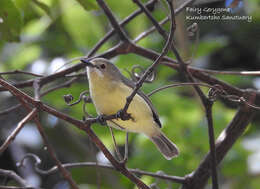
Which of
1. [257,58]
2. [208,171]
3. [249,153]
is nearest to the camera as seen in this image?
[208,171]

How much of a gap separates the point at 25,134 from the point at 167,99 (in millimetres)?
2114

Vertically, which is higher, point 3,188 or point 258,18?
point 3,188

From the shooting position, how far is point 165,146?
347cm

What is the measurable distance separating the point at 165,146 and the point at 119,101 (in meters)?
0.65

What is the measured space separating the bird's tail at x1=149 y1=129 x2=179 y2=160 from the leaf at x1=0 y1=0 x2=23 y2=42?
4.51 ft

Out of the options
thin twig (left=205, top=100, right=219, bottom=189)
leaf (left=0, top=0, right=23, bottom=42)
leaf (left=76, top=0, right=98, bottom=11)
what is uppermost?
leaf (left=0, top=0, right=23, bottom=42)

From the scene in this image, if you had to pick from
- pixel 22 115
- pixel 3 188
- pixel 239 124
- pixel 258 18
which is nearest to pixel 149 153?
pixel 239 124

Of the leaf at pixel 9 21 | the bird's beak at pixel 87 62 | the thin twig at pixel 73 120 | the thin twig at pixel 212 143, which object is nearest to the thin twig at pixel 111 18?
the bird's beak at pixel 87 62

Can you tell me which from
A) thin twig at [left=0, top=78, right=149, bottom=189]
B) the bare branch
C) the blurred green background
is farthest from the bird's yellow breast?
thin twig at [left=0, top=78, right=149, bottom=189]

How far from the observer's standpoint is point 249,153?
160 inches

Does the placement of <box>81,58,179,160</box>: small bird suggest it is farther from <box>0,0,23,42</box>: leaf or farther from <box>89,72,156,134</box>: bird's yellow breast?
<box>0,0,23,42</box>: leaf

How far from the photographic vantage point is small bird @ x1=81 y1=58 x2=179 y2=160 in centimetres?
309

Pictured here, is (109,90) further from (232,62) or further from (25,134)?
(232,62)

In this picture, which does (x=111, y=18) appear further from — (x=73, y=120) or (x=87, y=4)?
(x=73, y=120)
